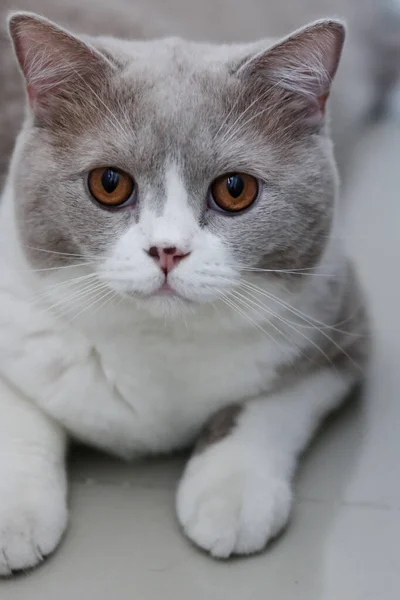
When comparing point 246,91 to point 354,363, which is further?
point 354,363

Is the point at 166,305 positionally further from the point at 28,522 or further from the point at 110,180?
the point at 28,522

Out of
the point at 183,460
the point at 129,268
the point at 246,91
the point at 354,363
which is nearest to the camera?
the point at 129,268

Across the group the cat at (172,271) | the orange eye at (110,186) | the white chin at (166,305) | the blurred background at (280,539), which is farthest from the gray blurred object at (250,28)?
the white chin at (166,305)

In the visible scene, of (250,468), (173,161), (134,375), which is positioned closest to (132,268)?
(173,161)

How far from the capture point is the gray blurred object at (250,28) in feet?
6.33

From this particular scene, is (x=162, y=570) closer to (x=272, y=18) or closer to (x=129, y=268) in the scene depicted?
(x=129, y=268)

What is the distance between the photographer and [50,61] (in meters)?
1.27

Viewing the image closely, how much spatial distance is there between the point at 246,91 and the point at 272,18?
1482mm

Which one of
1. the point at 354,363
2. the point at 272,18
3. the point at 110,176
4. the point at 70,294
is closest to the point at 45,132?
the point at 110,176

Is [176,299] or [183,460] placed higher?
[176,299]

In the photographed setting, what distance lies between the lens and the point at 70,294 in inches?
52.7

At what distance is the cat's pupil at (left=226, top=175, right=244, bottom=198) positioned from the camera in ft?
4.08

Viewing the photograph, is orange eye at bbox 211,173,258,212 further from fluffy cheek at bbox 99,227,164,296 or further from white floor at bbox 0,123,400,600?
white floor at bbox 0,123,400,600

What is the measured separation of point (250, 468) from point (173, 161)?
0.50m
